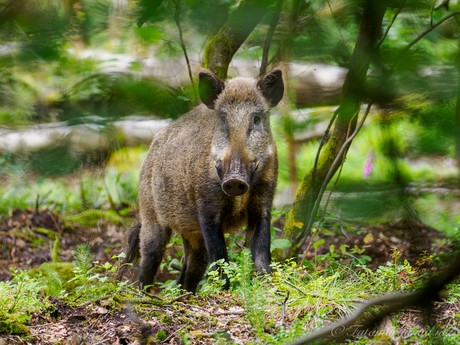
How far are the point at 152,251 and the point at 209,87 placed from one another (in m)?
2.39

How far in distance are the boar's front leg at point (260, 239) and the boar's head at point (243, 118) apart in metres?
0.59

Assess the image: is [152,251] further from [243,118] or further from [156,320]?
[156,320]

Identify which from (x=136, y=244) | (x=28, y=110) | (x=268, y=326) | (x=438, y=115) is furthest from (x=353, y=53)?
(x=136, y=244)

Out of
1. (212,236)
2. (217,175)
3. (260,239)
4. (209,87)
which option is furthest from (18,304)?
(209,87)

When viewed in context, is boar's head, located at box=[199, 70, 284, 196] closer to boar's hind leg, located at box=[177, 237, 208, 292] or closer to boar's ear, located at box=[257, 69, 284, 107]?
boar's ear, located at box=[257, 69, 284, 107]

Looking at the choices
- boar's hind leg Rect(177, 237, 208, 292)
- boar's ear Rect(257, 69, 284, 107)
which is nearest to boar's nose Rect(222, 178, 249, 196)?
boar's ear Rect(257, 69, 284, 107)

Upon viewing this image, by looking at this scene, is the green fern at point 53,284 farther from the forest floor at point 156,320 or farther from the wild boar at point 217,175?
the wild boar at point 217,175

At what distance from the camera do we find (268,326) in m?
→ 2.91

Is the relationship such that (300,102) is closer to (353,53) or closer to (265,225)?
(265,225)

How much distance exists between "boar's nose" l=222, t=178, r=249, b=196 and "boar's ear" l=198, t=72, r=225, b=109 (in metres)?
1.06

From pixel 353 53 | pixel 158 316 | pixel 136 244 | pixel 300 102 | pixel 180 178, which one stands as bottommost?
pixel 136 244

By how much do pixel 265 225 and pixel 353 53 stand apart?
313 centimetres

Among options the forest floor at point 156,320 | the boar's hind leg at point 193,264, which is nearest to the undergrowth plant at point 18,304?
the forest floor at point 156,320

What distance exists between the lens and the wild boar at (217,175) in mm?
4203
